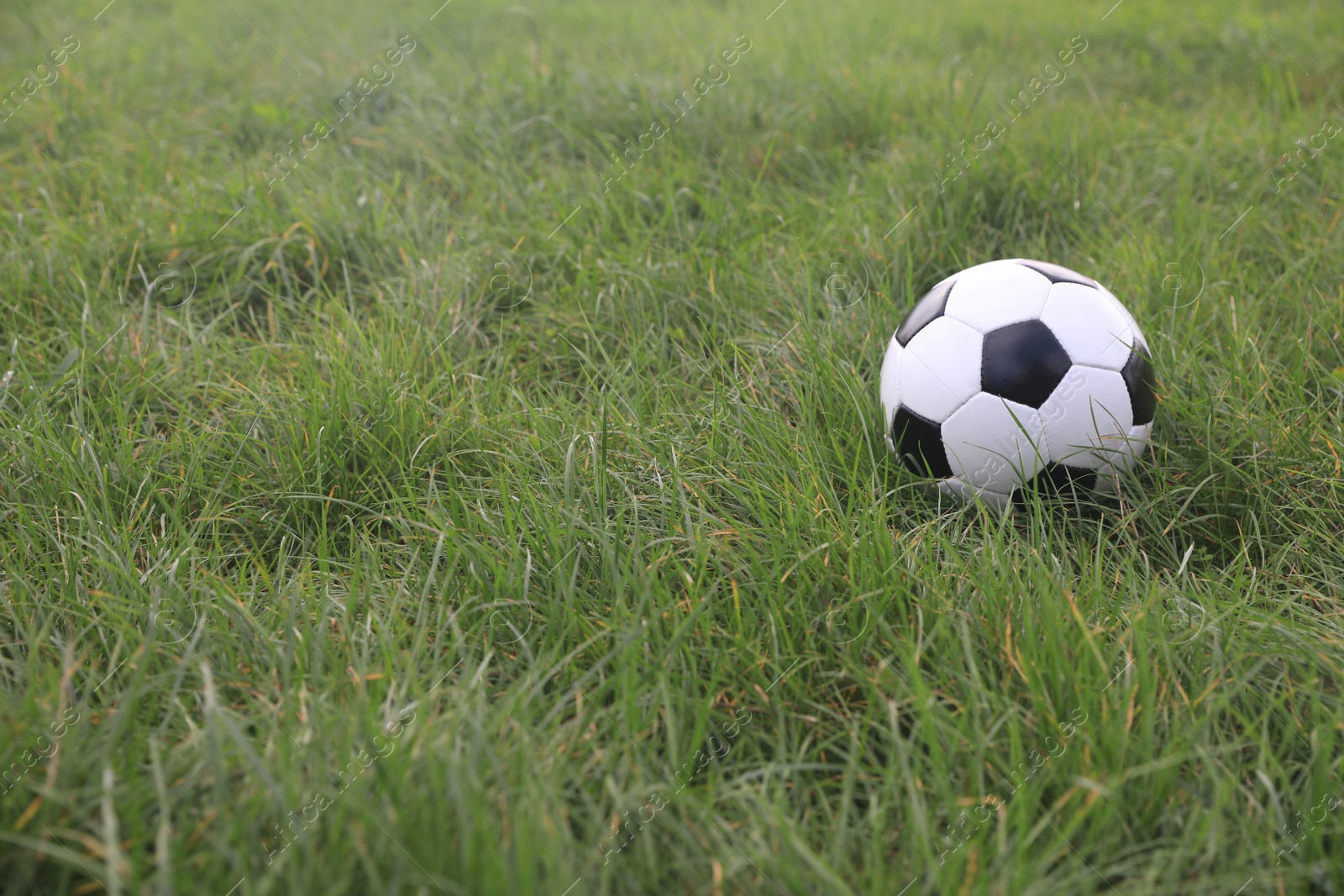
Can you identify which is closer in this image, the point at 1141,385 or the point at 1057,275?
the point at 1141,385

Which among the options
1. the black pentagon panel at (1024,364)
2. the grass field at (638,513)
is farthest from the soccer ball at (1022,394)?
the grass field at (638,513)

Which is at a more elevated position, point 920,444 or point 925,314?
point 925,314

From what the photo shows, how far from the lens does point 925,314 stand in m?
2.34

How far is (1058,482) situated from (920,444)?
365mm

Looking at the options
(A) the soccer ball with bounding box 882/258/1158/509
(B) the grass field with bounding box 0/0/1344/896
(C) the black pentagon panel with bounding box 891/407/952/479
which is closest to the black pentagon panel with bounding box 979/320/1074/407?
(A) the soccer ball with bounding box 882/258/1158/509

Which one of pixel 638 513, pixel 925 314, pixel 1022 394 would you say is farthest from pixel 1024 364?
pixel 638 513

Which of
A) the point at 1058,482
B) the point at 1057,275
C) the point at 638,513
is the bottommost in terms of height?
the point at 1058,482

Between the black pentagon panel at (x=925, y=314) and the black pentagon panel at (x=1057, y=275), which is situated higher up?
the black pentagon panel at (x=925, y=314)

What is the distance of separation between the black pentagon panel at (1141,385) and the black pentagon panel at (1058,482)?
0.64 ft

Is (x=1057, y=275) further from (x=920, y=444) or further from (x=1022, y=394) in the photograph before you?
(x=920, y=444)

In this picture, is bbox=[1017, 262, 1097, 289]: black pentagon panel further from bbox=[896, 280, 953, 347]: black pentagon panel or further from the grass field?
the grass field

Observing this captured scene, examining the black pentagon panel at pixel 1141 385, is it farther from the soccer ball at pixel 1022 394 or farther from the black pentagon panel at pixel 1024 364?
the black pentagon panel at pixel 1024 364

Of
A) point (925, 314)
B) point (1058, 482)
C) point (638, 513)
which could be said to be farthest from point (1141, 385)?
point (638, 513)

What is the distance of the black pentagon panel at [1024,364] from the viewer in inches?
84.0
